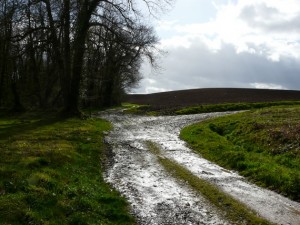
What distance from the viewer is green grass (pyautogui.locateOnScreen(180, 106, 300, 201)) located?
16.5m

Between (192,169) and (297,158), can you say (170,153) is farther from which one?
(297,158)

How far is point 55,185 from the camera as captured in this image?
14.5m

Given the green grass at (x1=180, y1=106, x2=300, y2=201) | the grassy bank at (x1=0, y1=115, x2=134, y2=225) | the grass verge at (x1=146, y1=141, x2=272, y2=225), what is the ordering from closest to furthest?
1. the grassy bank at (x1=0, y1=115, x2=134, y2=225)
2. the grass verge at (x1=146, y1=141, x2=272, y2=225)
3. the green grass at (x1=180, y1=106, x2=300, y2=201)

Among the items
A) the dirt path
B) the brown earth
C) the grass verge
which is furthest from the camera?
the brown earth

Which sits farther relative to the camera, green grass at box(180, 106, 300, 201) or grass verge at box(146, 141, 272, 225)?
green grass at box(180, 106, 300, 201)

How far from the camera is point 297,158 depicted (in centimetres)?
1898

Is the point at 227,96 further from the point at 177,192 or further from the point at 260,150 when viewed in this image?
the point at 177,192

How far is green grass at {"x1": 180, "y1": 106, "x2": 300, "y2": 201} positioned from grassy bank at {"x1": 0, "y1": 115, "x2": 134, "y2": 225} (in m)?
6.17

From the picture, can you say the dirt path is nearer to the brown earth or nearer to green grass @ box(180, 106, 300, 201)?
green grass @ box(180, 106, 300, 201)

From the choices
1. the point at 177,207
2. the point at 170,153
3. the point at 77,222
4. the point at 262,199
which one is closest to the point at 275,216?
the point at 262,199

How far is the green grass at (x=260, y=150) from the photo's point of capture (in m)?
16.5

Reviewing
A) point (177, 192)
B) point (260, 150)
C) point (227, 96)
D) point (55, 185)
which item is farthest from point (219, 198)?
point (227, 96)

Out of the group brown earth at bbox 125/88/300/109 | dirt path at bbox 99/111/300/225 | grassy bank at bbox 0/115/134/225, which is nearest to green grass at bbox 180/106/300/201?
dirt path at bbox 99/111/300/225

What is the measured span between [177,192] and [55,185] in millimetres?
4429
